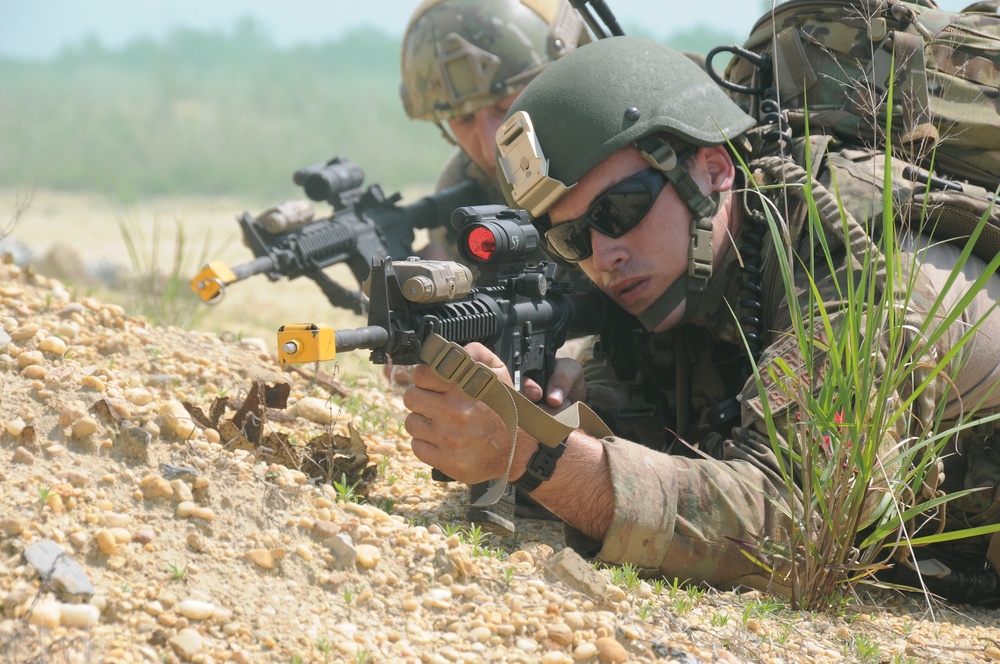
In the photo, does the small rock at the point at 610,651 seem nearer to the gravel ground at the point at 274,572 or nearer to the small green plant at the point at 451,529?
the gravel ground at the point at 274,572

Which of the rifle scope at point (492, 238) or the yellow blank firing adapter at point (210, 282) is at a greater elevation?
the rifle scope at point (492, 238)

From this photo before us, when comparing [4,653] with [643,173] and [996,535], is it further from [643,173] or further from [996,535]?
[996,535]

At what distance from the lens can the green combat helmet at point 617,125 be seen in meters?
3.52

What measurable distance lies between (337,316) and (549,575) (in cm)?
823

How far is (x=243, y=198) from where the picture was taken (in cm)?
2219

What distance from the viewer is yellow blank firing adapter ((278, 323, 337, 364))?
2678 mm

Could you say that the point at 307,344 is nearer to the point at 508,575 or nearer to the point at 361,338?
the point at 361,338

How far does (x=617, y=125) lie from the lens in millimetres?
3508

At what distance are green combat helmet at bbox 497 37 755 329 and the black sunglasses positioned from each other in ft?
0.19

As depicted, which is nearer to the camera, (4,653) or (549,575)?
(4,653)

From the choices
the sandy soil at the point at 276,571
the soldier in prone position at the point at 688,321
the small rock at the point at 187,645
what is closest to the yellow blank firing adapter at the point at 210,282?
the sandy soil at the point at 276,571

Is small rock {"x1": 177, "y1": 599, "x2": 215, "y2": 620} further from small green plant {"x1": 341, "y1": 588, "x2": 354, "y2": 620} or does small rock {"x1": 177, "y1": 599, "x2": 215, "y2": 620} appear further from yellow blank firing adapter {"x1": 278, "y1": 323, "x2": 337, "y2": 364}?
yellow blank firing adapter {"x1": 278, "y1": 323, "x2": 337, "y2": 364}

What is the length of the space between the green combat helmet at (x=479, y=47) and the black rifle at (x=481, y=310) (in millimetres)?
2511

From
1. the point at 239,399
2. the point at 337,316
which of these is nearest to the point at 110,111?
the point at 337,316
